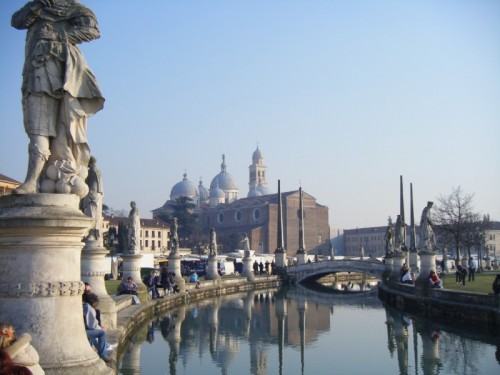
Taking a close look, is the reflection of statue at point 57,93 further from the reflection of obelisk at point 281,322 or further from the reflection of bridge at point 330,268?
the reflection of bridge at point 330,268

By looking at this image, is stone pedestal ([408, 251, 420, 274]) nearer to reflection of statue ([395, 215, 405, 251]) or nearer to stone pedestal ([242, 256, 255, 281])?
reflection of statue ([395, 215, 405, 251])

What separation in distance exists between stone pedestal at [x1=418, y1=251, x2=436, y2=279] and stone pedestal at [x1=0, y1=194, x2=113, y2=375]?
1937cm

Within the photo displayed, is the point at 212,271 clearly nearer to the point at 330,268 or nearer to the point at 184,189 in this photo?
the point at 330,268

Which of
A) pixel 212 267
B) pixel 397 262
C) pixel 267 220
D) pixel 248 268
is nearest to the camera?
pixel 397 262

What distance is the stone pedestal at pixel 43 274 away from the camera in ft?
17.2

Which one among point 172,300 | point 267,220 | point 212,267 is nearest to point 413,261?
point 212,267

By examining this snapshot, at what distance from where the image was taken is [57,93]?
5.70 meters

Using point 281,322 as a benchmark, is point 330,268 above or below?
above

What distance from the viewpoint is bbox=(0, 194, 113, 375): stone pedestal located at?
17.2 ft

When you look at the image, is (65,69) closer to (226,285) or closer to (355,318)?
(355,318)

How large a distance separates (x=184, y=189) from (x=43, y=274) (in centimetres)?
12112

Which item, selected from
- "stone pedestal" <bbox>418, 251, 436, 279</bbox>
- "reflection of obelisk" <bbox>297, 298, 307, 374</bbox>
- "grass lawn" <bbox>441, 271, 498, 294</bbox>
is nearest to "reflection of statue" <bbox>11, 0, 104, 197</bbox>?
"reflection of obelisk" <bbox>297, 298, 307, 374</bbox>

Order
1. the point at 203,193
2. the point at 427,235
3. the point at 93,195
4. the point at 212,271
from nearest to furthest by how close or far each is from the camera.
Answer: the point at 93,195 < the point at 427,235 < the point at 212,271 < the point at 203,193

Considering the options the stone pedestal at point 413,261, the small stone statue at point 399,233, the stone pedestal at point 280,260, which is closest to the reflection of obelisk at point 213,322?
the small stone statue at point 399,233
